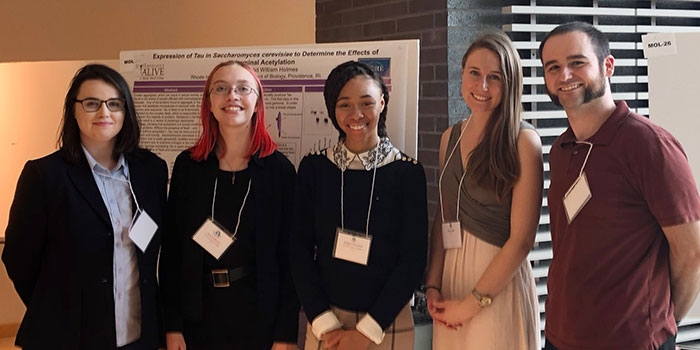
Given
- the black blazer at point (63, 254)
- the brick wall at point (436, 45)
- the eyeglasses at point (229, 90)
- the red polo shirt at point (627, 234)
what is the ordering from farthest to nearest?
1. the brick wall at point (436, 45)
2. the eyeglasses at point (229, 90)
3. the black blazer at point (63, 254)
4. the red polo shirt at point (627, 234)

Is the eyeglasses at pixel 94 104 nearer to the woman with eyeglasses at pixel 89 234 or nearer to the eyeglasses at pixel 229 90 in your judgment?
the woman with eyeglasses at pixel 89 234

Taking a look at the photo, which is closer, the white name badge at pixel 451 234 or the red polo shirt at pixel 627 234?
the red polo shirt at pixel 627 234

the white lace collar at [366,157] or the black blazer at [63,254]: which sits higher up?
the white lace collar at [366,157]

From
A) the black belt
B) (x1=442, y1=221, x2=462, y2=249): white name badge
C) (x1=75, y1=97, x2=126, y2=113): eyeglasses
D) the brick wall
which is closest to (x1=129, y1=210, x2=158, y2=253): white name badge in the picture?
the black belt

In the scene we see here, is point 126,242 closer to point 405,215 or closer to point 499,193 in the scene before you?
point 405,215

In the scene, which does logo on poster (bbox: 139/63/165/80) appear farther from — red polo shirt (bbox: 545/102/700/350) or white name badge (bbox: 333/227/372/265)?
red polo shirt (bbox: 545/102/700/350)

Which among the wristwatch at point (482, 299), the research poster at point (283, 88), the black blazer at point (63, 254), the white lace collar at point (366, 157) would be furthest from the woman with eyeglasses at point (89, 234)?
the wristwatch at point (482, 299)

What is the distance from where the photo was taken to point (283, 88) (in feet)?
10.9

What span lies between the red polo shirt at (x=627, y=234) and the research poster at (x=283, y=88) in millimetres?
1055

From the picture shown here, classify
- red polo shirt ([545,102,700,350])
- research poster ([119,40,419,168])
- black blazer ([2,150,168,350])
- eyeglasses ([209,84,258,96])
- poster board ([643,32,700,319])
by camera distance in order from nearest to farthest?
red polo shirt ([545,102,700,350]), black blazer ([2,150,168,350]), eyeglasses ([209,84,258,96]), poster board ([643,32,700,319]), research poster ([119,40,419,168])

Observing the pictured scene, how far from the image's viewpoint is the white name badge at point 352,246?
2.44 m

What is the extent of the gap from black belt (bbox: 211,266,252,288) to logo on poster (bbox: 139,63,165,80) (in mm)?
1424

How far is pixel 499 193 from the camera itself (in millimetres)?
2445

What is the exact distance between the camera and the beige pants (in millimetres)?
2463
